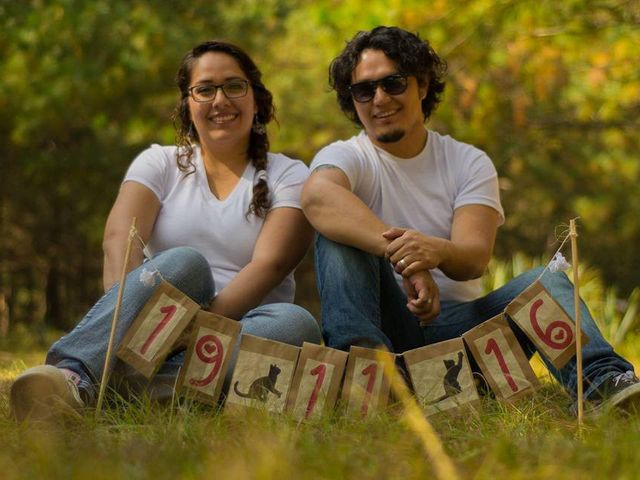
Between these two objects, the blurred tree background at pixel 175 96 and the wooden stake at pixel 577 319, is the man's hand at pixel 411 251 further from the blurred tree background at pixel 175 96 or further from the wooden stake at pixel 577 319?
the blurred tree background at pixel 175 96

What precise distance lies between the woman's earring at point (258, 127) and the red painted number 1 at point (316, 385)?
3.45 feet

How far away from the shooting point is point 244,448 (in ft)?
6.53

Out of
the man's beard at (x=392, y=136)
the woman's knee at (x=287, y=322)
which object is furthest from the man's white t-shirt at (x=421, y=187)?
the woman's knee at (x=287, y=322)

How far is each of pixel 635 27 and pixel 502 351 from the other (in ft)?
14.0

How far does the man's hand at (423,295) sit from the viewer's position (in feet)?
9.43

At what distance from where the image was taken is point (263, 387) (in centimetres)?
265

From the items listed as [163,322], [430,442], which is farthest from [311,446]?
[163,322]

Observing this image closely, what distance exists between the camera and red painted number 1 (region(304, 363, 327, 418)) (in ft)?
8.66

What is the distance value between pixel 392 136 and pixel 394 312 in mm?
574

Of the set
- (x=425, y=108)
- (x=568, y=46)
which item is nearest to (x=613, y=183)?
(x=568, y=46)

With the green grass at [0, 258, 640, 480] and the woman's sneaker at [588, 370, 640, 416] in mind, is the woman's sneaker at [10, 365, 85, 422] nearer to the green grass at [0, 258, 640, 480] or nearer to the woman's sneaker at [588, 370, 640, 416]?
the green grass at [0, 258, 640, 480]

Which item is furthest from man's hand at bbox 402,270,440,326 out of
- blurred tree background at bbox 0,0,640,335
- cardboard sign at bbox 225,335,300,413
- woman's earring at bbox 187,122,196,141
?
blurred tree background at bbox 0,0,640,335

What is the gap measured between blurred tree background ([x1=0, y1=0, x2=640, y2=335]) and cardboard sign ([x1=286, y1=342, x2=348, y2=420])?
13.0ft

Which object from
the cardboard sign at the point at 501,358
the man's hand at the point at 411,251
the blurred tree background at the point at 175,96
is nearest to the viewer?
the cardboard sign at the point at 501,358
